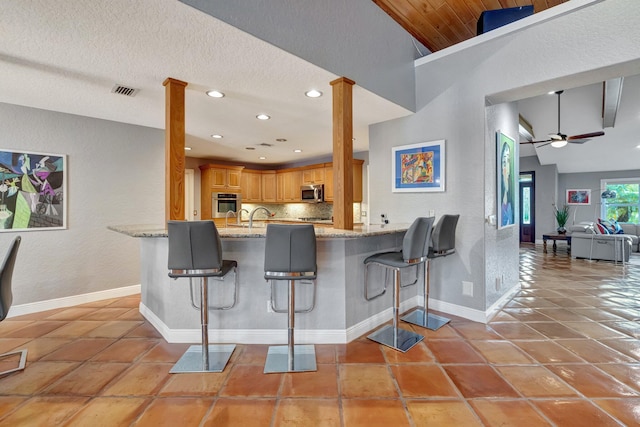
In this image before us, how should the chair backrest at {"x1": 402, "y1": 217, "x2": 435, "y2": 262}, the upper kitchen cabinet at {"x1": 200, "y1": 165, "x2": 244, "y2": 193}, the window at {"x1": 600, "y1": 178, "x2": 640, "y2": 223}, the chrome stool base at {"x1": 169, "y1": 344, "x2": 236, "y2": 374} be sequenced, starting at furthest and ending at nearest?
the window at {"x1": 600, "y1": 178, "x2": 640, "y2": 223} → the upper kitchen cabinet at {"x1": 200, "y1": 165, "x2": 244, "y2": 193} → the chair backrest at {"x1": 402, "y1": 217, "x2": 435, "y2": 262} → the chrome stool base at {"x1": 169, "y1": 344, "x2": 236, "y2": 374}

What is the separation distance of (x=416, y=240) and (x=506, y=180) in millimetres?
1890

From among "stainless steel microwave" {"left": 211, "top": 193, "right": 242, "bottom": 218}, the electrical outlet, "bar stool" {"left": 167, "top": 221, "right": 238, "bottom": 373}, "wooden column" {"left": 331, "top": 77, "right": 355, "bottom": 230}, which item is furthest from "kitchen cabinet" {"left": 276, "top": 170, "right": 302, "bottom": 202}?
"bar stool" {"left": 167, "top": 221, "right": 238, "bottom": 373}

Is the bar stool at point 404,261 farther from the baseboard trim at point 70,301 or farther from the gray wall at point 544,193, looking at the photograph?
the gray wall at point 544,193

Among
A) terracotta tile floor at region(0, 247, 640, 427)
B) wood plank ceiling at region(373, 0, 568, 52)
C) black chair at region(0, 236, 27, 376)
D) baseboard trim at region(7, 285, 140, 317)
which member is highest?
wood plank ceiling at region(373, 0, 568, 52)

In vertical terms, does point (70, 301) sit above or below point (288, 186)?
below

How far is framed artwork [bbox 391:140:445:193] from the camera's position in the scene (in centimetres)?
325

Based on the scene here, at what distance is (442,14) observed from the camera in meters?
3.14

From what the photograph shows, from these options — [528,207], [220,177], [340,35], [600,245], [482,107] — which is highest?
[340,35]

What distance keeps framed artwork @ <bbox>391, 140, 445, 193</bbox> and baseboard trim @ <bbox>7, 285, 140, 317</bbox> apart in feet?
12.1

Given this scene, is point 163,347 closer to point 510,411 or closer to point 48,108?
point 510,411

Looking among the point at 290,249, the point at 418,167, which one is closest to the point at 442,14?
the point at 418,167

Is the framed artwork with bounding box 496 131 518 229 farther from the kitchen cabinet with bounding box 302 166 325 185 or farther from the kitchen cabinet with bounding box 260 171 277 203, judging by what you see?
the kitchen cabinet with bounding box 260 171 277 203

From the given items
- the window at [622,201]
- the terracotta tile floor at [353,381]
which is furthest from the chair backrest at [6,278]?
the window at [622,201]

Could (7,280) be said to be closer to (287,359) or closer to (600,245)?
(287,359)
